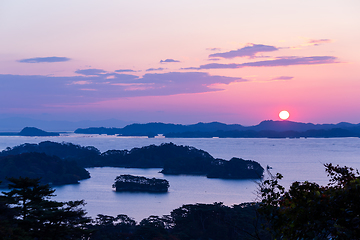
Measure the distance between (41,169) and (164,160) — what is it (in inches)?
1214

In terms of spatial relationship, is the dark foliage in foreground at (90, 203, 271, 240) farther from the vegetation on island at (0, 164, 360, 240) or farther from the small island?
the small island

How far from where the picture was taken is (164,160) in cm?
8162

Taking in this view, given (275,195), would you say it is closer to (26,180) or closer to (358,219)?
(358,219)

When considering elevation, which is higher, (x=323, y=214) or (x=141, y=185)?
(x=323, y=214)

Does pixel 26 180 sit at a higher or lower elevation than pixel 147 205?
higher

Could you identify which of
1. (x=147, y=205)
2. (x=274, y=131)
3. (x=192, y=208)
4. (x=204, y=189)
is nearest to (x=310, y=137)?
(x=274, y=131)

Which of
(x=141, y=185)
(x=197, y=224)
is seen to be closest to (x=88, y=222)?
(x=197, y=224)

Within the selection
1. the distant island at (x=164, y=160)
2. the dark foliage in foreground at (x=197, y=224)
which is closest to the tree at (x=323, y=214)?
the dark foliage in foreground at (x=197, y=224)

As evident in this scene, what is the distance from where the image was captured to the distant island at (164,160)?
63.0 m

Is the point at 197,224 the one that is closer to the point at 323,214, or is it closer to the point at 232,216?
the point at 232,216

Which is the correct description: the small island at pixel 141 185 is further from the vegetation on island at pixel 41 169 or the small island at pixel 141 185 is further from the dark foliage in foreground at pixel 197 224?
the dark foliage in foreground at pixel 197 224

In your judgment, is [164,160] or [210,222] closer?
[210,222]

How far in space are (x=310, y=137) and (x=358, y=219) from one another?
19287 centimetres

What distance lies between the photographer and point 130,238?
1730 cm
